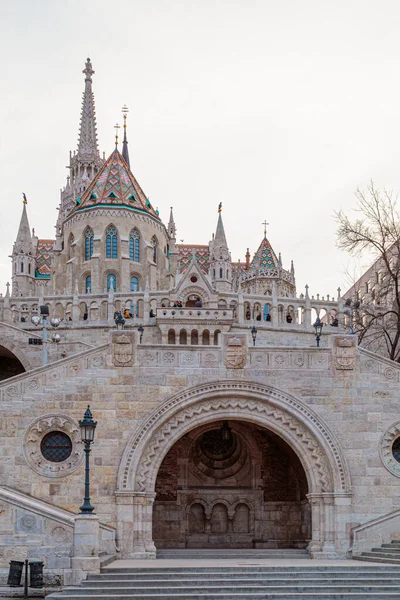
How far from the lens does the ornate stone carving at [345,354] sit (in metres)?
21.2

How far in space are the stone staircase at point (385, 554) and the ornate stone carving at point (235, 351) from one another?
5648 mm

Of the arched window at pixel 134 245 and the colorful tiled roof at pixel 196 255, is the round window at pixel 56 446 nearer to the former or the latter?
the arched window at pixel 134 245

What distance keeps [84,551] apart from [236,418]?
6.08 meters

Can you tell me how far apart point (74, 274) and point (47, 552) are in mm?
40884

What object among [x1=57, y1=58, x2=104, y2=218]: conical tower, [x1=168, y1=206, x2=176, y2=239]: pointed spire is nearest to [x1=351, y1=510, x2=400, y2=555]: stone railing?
[x1=168, y1=206, x2=176, y2=239]: pointed spire

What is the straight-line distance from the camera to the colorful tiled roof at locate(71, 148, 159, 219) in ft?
189

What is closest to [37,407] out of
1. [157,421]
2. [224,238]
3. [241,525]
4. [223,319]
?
[157,421]

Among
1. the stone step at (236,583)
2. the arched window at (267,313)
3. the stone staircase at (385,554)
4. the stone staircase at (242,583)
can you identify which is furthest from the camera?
the arched window at (267,313)

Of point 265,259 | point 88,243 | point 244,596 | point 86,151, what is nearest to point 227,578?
point 244,596

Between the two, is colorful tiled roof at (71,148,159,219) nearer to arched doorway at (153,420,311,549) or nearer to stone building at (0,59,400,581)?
arched doorway at (153,420,311,549)

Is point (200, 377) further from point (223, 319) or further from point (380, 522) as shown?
point (223, 319)

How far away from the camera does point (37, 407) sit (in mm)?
20547

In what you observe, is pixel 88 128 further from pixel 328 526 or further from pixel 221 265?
pixel 328 526

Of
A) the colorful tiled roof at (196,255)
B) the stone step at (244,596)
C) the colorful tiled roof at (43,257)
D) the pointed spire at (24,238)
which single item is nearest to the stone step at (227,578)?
the stone step at (244,596)
